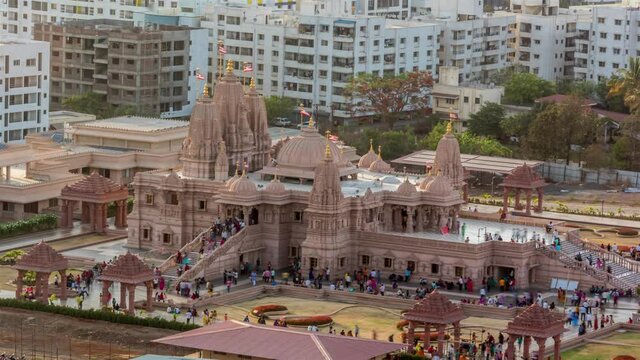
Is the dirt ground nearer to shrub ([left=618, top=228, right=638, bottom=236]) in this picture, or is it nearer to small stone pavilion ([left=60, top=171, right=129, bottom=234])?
small stone pavilion ([left=60, top=171, right=129, bottom=234])

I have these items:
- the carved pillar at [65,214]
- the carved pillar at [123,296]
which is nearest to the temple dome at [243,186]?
the carved pillar at [123,296]

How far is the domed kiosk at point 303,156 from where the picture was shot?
15975cm

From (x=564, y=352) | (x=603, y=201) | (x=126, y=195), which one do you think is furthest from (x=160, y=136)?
(x=564, y=352)

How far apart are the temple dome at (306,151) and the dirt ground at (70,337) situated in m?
25.2

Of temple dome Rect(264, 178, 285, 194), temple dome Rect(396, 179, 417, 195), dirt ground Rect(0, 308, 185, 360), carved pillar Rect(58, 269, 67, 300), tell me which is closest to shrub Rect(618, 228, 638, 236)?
temple dome Rect(396, 179, 417, 195)

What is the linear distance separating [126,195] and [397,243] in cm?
2362

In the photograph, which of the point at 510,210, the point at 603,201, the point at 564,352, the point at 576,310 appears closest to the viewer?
the point at 564,352

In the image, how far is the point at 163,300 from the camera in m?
145

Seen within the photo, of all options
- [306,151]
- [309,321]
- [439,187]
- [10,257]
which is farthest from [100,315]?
[439,187]

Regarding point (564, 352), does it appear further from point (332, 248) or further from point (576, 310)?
point (332, 248)

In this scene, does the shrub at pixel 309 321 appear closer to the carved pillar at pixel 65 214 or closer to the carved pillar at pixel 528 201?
the carved pillar at pixel 65 214

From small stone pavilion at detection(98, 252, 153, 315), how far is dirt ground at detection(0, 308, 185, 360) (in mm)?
2822

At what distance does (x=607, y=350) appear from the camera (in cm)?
13738

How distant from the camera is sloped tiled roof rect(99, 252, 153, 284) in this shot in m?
141
